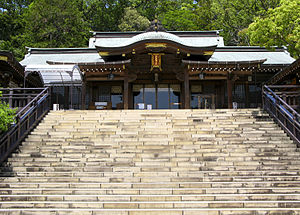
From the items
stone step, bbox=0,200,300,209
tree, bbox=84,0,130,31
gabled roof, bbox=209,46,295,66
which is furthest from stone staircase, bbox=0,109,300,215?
tree, bbox=84,0,130,31

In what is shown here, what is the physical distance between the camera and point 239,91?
59.7 ft

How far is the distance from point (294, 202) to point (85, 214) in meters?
4.57

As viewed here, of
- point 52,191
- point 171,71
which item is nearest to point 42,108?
point 52,191

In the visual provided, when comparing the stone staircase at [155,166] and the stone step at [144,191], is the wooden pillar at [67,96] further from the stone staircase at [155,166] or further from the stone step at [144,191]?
the stone step at [144,191]

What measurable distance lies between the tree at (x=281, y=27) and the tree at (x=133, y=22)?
2081 centimetres

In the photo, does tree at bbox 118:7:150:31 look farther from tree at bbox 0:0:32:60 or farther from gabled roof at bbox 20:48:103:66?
gabled roof at bbox 20:48:103:66

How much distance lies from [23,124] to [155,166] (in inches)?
197

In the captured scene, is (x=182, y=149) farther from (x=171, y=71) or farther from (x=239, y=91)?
(x=239, y=91)

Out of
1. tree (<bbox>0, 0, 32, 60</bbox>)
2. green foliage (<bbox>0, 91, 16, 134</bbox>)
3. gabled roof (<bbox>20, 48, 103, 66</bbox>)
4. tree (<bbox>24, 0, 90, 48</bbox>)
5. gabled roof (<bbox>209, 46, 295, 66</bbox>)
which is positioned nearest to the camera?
green foliage (<bbox>0, 91, 16, 134</bbox>)

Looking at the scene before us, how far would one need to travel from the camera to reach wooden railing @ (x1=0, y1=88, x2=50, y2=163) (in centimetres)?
855

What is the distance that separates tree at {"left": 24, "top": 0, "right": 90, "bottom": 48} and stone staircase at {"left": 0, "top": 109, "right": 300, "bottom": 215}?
743 inches

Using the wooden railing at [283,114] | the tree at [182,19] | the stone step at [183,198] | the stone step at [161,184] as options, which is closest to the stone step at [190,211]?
the stone step at [183,198]

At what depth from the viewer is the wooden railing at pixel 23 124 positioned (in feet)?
28.1

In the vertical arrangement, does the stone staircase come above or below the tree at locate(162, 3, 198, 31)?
below
